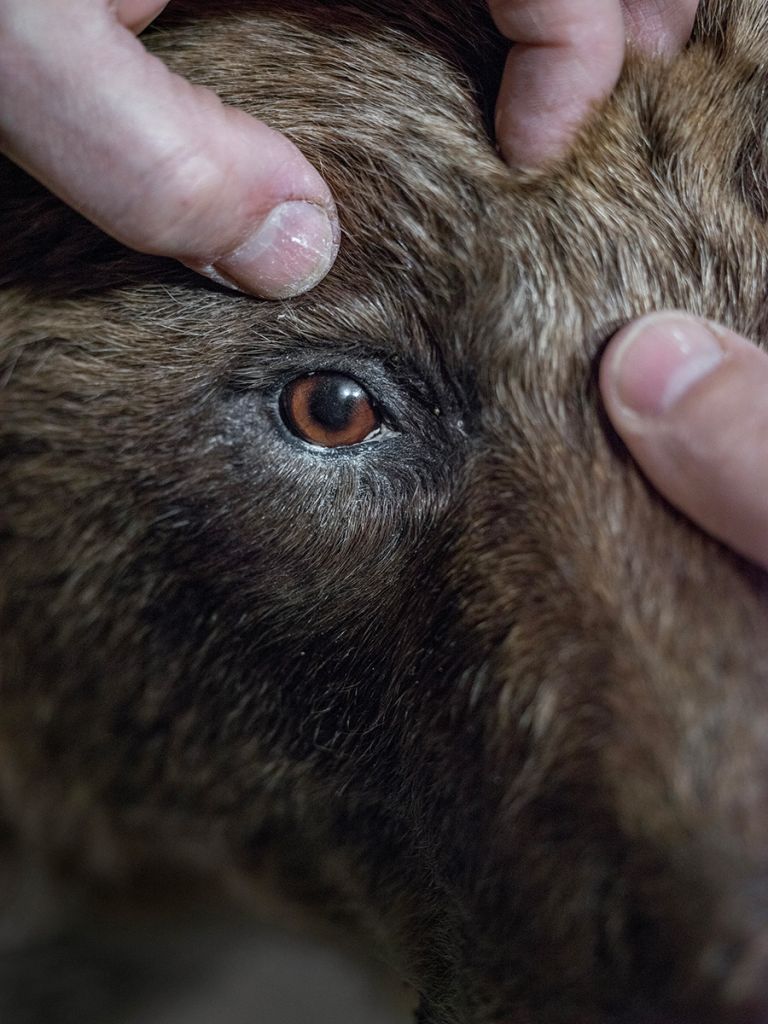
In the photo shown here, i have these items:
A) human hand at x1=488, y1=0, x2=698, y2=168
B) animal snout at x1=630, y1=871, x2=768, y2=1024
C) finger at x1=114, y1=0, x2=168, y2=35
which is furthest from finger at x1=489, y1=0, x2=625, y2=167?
animal snout at x1=630, y1=871, x2=768, y2=1024

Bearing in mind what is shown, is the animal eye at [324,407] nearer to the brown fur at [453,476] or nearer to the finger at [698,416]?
the brown fur at [453,476]

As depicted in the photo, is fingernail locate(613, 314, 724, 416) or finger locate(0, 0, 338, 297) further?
fingernail locate(613, 314, 724, 416)

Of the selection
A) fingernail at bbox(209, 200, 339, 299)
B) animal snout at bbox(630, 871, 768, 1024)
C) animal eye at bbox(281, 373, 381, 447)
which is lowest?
animal snout at bbox(630, 871, 768, 1024)

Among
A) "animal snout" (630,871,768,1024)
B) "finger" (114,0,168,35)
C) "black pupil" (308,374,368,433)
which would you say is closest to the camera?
"animal snout" (630,871,768,1024)

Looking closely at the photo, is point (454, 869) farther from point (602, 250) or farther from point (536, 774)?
point (602, 250)

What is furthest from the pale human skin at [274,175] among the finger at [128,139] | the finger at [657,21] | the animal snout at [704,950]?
the animal snout at [704,950]

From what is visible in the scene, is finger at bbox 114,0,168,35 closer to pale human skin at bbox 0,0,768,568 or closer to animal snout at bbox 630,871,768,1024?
pale human skin at bbox 0,0,768,568

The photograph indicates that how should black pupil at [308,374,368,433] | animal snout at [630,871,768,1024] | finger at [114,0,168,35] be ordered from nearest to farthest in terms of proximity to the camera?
animal snout at [630,871,768,1024] → finger at [114,0,168,35] → black pupil at [308,374,368,433]
